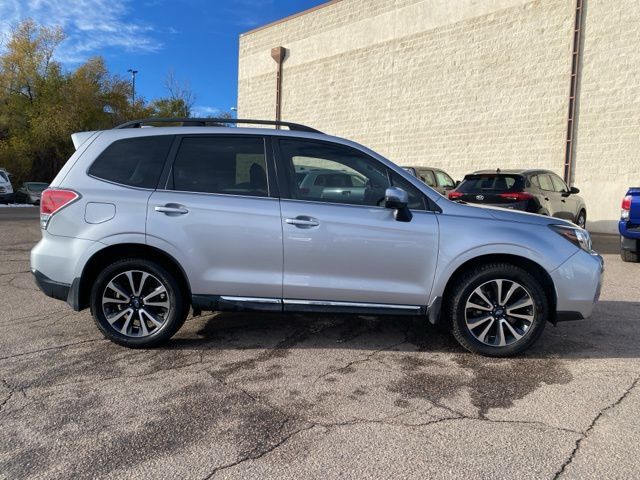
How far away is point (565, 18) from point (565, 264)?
50.1 feet

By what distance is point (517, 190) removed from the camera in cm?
1009

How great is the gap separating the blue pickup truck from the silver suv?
5470 millimetres

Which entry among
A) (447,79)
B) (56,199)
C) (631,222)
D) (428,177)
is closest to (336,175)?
(56,199)

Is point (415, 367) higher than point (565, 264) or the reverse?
the reverse

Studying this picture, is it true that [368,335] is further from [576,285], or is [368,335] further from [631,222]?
[631,222]

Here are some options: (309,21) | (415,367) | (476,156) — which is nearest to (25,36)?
(309,21)

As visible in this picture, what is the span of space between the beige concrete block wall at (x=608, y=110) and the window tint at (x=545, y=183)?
530 cm

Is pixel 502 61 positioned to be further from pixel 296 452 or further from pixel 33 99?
pixel 33 99

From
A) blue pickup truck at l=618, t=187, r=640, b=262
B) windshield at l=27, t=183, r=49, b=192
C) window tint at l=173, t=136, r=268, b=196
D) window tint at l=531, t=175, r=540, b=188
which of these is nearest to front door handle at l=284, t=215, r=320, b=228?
window tint at l=173, t=136, r=268, b=196

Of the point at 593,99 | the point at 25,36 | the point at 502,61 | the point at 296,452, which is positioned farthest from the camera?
the point at 25,36

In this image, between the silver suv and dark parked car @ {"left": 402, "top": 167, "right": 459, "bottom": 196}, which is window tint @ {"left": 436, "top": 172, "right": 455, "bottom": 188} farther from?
the silver suv

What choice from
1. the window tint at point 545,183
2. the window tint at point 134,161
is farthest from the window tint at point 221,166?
the window tint at point 545,183

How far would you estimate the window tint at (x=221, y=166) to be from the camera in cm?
433

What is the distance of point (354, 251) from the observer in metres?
4.18
